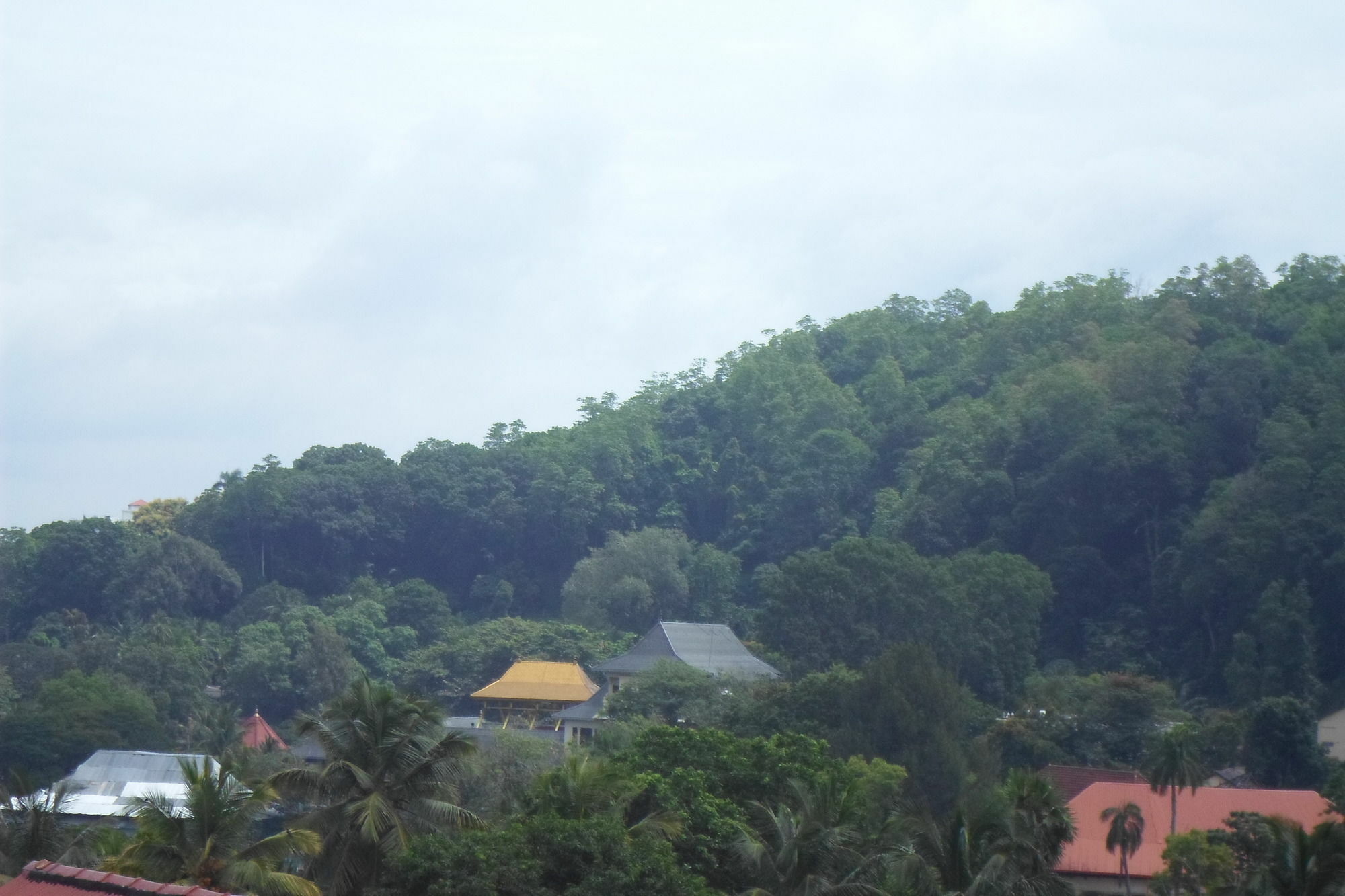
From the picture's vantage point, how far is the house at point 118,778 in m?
49.0

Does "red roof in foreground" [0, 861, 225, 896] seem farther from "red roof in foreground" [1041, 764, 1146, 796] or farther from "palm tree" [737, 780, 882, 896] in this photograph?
"red roof in foreground" [1041, 764, 1146, 796]

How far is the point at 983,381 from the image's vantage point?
92.1 m

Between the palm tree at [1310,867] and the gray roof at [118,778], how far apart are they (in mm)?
36959

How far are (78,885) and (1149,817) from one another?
30.6m

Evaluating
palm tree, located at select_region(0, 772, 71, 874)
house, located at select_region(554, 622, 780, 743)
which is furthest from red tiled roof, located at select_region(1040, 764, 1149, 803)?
palm tree, located at select_region(0, 772, 71, 874)

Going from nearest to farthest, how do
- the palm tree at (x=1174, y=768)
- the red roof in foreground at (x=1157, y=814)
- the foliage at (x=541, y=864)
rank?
the foliage at (x=541, y=864), the palm tree at (x=1174, y=768), the red roof in foreground at (x=1157, y=814)

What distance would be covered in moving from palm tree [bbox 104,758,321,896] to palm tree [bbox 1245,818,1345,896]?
451 inches

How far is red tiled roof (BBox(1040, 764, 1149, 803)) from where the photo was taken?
42.4m

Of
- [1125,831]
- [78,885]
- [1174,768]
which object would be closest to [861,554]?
[1174,768]

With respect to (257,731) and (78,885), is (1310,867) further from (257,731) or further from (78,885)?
(257,731)

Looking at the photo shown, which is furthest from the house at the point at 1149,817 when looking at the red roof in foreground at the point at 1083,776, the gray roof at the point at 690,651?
the gray roof at the point at 690,651

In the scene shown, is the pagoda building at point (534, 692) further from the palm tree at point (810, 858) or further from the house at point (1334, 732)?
the palm tree at point (810, 858)

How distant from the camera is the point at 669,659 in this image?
60156 mm

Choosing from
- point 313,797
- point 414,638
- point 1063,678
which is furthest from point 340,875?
point 414,638
